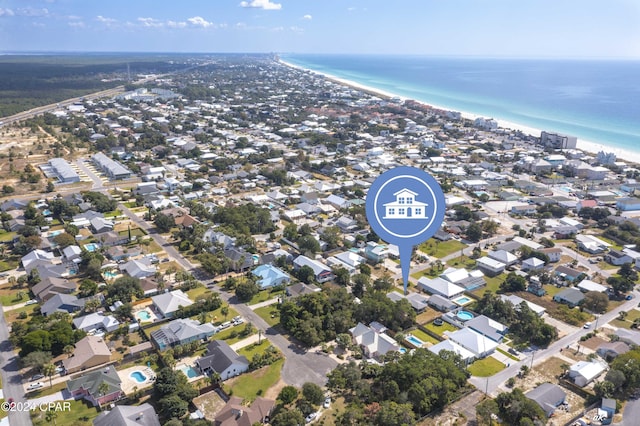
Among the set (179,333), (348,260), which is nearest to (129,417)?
(179,333)

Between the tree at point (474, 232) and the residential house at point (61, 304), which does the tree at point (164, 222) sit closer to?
the residential house at point (61, 304)

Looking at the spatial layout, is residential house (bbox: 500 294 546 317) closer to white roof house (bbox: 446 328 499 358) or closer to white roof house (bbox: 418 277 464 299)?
white roof house (bbox: 418 277 464 299)

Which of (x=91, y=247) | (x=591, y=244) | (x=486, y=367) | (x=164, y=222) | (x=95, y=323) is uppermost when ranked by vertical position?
(x=591, y=244)

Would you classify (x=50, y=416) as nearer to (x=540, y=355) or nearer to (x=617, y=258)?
(x=540, y=355)

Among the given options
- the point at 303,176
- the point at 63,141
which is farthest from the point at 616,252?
the point at 63,141

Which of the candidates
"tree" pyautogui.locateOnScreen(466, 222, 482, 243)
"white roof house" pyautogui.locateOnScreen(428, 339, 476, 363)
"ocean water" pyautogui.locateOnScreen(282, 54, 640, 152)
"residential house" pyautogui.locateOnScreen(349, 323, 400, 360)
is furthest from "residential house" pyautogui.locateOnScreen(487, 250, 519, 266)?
"ocean water" pyautogui.locateOnScreen(282, 54, 640, 152)

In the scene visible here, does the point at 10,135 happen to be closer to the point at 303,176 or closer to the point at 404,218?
the point at 303,176

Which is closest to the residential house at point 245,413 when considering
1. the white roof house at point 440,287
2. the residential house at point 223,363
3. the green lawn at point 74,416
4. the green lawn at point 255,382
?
the green lawn at point 255,382
